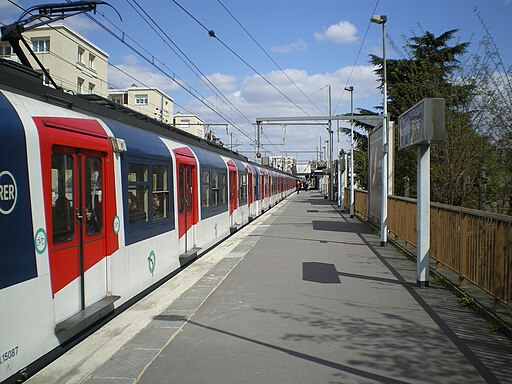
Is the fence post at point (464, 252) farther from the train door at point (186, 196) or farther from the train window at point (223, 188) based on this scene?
the train window at point (223, 188)

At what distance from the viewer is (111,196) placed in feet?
21.2

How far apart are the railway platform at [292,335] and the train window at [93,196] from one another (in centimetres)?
126

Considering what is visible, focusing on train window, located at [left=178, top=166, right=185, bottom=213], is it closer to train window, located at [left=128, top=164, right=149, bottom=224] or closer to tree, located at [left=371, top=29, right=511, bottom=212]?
train window, located at [left=128, top=164, right=149, bottom=224]

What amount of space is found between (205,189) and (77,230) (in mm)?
7008

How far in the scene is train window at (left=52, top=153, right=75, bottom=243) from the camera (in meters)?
5.05

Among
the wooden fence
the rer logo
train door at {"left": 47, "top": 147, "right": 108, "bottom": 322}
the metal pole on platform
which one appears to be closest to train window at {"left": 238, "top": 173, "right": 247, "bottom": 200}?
the wooden fence

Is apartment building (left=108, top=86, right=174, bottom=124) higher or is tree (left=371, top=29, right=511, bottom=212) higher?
apartment building (left=108, top=86, right=174, bottom=124)

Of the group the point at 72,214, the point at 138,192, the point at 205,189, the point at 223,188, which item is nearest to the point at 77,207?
the point at 72,214

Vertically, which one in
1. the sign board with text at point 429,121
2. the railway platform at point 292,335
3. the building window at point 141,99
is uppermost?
the building window at point 141,99

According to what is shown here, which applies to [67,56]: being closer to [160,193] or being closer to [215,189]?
[215,189]

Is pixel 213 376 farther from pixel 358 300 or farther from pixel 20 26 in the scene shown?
pixel 20 26

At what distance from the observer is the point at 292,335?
5.73 m

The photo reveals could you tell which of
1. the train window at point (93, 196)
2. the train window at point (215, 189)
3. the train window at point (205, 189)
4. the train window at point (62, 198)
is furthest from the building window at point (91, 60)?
the train window at point (62, 198)

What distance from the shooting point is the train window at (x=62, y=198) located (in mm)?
5051
